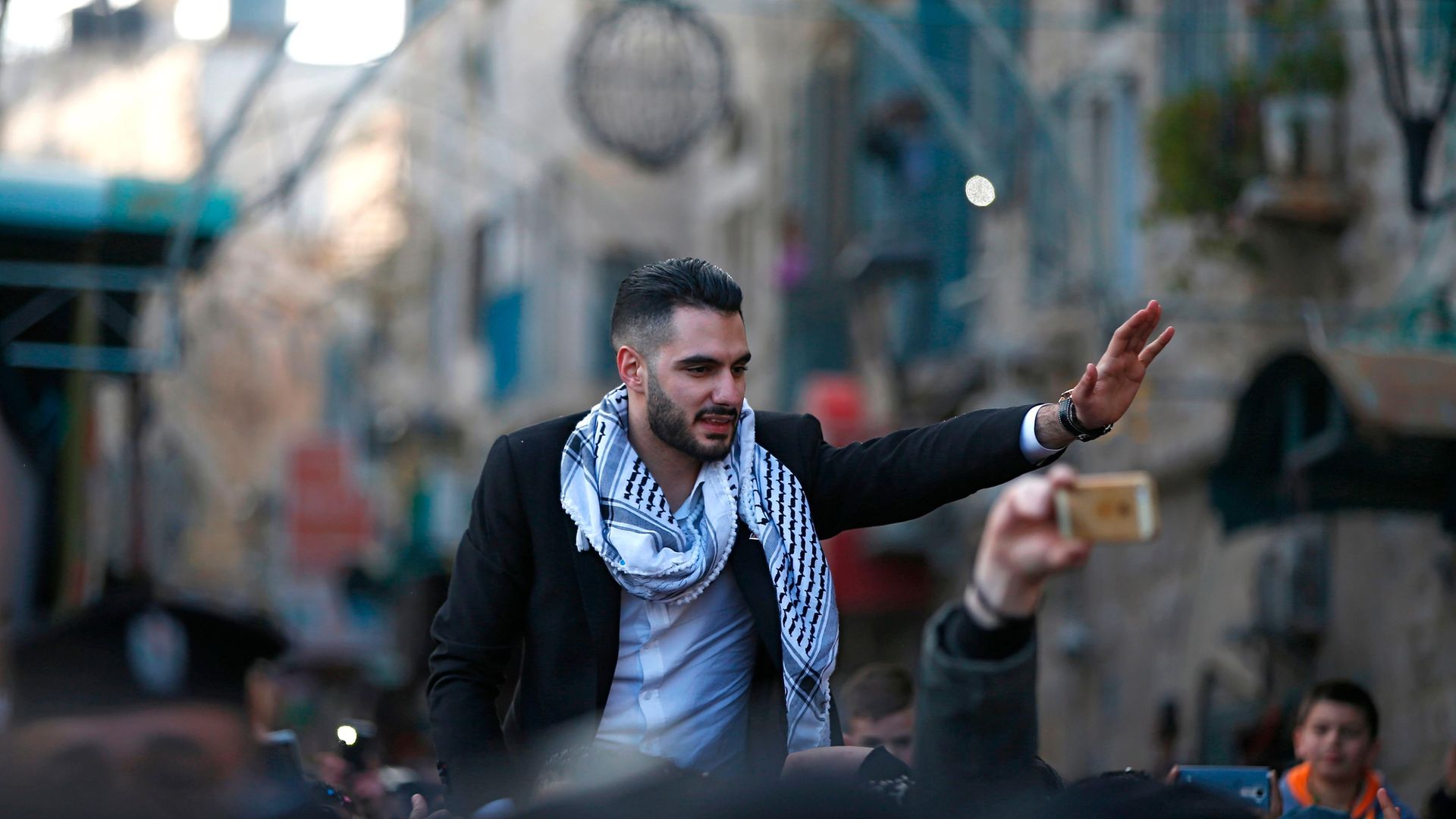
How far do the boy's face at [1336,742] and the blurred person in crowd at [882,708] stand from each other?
4.35 ft

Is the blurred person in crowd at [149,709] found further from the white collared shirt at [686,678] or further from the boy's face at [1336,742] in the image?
the boy's face at [1336,742]

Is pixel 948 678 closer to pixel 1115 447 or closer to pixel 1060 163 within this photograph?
pixel 1060 163

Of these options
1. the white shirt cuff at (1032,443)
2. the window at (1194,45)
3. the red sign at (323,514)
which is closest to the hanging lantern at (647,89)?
the window at (1194,45)

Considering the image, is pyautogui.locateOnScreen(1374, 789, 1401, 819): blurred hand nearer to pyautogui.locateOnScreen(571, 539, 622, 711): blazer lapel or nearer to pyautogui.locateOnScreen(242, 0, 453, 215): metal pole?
pyautogui.locateOnScreen(571, 539, 622, 711): blazer lapel

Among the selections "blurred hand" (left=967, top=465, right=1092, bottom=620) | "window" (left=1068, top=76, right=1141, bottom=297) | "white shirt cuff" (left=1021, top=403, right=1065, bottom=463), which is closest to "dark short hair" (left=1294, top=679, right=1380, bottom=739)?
"white shirt cuff" (left=1021, top=403, right=1065, bottom=463)

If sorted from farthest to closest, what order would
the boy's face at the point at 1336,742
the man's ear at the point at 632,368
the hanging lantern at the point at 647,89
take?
the hanging lantern at the point at 647,89 → the boy's face at the point at 1336,742 → the man's ear at the point at 632,368

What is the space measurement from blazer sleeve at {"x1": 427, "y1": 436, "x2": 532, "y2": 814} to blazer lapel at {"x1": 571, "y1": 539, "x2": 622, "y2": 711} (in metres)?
0.16

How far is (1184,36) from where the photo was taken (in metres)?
14.2

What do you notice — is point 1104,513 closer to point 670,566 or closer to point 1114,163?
point 670,566

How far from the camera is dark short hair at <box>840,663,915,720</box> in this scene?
701 cm

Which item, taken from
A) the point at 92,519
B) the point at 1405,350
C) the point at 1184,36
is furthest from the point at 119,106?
the point at 1405,350

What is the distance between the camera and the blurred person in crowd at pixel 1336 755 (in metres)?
6.46

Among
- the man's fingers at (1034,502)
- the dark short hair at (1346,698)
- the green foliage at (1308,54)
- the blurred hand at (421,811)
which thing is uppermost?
the green foliage at (1308,54)

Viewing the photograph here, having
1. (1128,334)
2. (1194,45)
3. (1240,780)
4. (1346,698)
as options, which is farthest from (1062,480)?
(1194,45)
